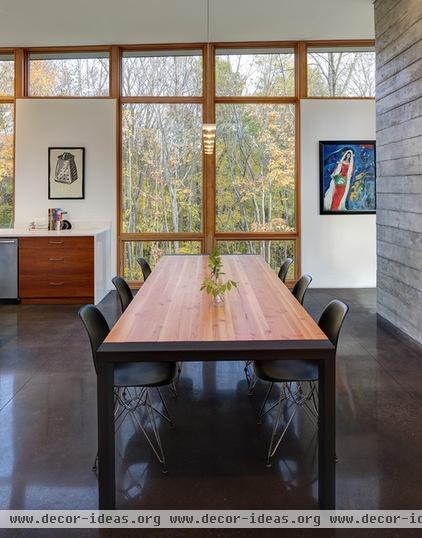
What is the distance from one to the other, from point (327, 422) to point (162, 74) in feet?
21.0

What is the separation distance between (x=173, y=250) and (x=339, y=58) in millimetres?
3929

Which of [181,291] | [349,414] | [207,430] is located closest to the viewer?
[207,430]

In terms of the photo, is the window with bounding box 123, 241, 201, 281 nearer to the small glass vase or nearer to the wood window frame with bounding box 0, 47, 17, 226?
the wood window frame with bounding box 0, 47, 17, 226

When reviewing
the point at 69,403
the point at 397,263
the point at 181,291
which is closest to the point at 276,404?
the point at 181,291

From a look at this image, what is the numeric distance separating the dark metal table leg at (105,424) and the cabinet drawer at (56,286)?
4.31m

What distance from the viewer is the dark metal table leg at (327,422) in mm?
1938

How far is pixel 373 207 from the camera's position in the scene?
7.04 m

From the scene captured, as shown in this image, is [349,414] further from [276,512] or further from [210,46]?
[210,46]

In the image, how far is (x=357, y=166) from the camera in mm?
6980

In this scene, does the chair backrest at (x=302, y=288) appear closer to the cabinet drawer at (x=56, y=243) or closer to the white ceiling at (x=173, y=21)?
the cabinet drawer at (x=56, y=243)

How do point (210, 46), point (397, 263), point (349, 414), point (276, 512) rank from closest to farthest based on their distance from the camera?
point (276, 512) → point (349, 414) → point (397, 263) → point (210, 46)

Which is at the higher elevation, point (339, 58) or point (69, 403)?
point (339, 58)

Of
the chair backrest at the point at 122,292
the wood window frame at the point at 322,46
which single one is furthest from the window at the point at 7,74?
the chair backrest at the point at 122,292

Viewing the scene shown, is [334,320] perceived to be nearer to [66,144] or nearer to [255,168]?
[255,168]
